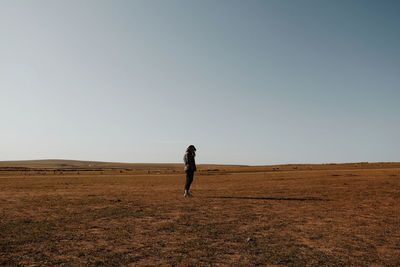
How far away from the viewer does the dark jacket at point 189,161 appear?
13.5 metres

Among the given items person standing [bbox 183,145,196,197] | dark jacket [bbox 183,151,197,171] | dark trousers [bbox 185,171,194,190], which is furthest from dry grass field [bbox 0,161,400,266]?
dark jacket [bbox 183,151,197,171]

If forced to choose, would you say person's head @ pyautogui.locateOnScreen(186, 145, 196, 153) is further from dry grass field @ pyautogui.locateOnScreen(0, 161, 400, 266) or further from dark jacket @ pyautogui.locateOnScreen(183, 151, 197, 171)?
dry grass field @ pyautogui.locateOnScreen(0, 161, 400, 266)

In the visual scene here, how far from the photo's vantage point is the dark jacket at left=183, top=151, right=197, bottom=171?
1353 centimetres

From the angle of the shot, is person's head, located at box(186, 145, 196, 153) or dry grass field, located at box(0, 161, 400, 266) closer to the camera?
dry grass field, located at box(0, 161, 400, 266)

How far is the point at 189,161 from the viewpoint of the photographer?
1368cm

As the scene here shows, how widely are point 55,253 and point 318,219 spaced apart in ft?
23.4

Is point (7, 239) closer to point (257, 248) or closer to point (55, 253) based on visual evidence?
point (55, 253)

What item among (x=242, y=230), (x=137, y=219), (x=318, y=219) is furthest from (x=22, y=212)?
(x=318, y=219)

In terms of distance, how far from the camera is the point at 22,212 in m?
8.58

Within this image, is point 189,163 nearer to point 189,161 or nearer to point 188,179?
point 189,161

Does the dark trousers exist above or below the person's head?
below

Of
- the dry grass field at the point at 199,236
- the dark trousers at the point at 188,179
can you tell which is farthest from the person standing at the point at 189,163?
the dry grass field at the point at 199,236

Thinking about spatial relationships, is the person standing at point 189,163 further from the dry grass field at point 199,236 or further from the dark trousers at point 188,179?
the dry grass field at point 199,236

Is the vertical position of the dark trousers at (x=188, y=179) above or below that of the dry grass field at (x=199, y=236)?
above
